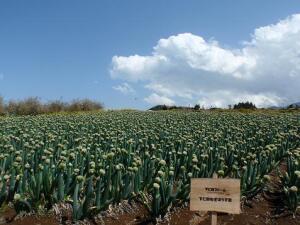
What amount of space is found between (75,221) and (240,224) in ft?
7.88

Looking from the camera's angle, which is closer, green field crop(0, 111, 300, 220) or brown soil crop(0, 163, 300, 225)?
brown soil crop(0, 163, 300, 225)

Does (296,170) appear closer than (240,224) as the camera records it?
No

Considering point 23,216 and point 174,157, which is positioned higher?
point 174,157

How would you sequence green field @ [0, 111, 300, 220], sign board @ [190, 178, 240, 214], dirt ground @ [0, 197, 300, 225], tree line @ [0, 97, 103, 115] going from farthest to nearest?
1. tree line @ [0, 97, 103, 115]
2. green field @ [0, 111, 300, 220]
3. dirt ground @ [0, 197, 300, 225]
4. sign board @ [190, 178, 240, 214]

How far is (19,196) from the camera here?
269 inches

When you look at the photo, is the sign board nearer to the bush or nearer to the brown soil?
the brown soil

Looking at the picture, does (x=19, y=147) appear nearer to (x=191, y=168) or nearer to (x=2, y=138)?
(x=2, y=138)

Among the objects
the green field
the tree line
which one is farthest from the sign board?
the tree line

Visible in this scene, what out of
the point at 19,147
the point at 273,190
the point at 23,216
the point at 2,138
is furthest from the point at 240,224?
the point at 2,138

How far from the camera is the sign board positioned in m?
6.43

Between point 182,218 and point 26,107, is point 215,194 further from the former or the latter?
point 26,107

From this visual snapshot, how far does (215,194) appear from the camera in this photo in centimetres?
648

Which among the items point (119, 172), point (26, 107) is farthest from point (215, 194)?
point (26, 107)

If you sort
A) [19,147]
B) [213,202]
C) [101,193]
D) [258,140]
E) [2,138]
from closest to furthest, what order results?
1. [213,202]
2. [101,193]
3. [19,147]
4. [2,138]
5. [258,140]
